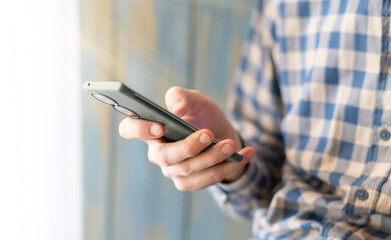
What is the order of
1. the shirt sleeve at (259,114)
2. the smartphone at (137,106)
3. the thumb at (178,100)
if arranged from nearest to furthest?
the smartphone at (137,106), the thumb at (178,100), the shirt sleeve at (259,114)

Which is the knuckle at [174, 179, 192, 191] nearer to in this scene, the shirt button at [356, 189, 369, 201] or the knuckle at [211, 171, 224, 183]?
the knuckle at [211, 171, 224, 183]

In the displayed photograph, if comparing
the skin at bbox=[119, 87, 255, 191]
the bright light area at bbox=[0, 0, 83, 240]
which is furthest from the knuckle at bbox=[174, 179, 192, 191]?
the bright light area at bbox=[0, 0, 83, 240]

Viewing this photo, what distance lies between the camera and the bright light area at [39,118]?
612 mm

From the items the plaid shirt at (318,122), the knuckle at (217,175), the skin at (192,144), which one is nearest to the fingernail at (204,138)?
the skin at (192,144)

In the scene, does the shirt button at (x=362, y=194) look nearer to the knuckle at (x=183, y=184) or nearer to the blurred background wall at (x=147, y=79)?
the knuckle at (x=183, y=184)

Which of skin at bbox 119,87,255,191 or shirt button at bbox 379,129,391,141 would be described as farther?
shirt button at bbox 379,129,391,141

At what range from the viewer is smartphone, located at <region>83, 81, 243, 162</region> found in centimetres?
41

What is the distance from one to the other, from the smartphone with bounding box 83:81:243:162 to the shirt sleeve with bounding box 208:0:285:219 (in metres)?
0.25

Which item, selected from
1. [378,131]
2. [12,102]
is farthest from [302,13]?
[12,102]

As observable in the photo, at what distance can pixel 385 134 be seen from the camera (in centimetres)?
60

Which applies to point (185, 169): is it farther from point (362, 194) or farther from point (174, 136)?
point (362, 194)

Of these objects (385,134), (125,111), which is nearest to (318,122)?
(385,134)

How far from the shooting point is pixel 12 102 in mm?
617

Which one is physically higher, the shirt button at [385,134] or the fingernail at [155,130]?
the fingernail at [155,130]
